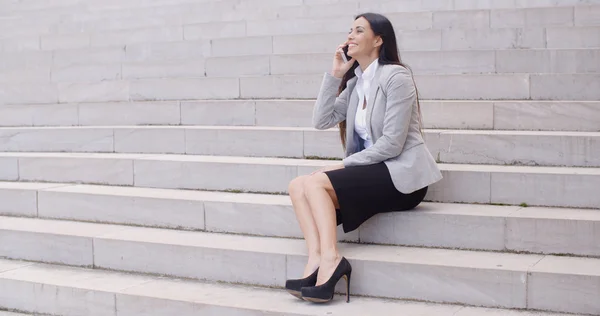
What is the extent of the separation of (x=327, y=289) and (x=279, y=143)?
85.0 inches

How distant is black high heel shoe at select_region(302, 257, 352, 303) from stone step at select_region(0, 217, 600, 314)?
24 centimetres

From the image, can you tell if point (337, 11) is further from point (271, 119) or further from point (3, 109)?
point (3, 109)

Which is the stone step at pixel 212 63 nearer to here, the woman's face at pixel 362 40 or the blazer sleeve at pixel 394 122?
the woman's face at pixel 362 40

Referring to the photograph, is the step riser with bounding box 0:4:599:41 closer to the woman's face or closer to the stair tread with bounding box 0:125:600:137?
the stair tread with bounding box 0:125:600:137

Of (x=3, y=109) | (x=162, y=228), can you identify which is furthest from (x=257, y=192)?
(x=3, y=109)

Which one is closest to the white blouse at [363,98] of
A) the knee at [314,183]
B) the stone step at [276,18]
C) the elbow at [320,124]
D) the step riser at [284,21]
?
the elbow at [320,124]

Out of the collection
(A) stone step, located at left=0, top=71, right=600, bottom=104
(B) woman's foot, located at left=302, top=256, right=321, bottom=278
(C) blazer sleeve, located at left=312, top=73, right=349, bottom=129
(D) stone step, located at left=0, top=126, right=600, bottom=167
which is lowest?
(B) woman's foot, located at left=302, top=256, right=321, bottom=278

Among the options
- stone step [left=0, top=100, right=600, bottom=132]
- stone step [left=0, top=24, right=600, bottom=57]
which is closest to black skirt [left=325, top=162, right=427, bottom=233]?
stone step [left=0, top=100, right=600, bottom=132]

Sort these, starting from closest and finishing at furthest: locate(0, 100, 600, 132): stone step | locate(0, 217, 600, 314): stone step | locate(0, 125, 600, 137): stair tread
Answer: locate(0, 217, 600, 314): stone step, locate(0, 125, 600, 137): stair tread, locate(0, 100, 600, 132): stone step

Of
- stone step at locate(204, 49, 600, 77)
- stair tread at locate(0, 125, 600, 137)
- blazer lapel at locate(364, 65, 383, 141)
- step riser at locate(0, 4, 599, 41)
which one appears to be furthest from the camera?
step riser at locate(0, 4, 599, 41)

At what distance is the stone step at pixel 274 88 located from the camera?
21.0ft

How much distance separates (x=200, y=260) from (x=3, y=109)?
155 inches

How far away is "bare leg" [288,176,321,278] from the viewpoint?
466cm

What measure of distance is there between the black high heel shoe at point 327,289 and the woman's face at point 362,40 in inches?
52.8
